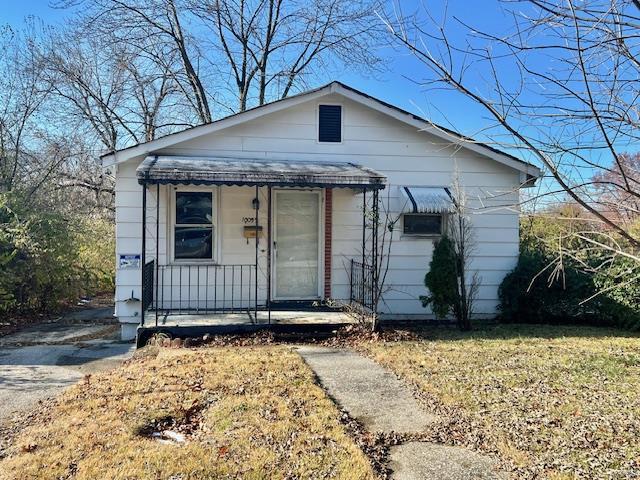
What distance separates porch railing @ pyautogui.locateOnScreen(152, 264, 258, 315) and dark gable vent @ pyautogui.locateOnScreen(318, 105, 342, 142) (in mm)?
2898

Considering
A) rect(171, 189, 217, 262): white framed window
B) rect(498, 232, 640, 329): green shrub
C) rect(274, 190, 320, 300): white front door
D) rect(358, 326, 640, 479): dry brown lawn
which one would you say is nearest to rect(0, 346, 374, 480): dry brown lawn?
rect(358, 326, 640, 479): dry brown lawn

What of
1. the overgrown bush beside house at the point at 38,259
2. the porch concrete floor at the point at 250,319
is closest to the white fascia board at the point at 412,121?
the porch concrete floor at the point at 250,319

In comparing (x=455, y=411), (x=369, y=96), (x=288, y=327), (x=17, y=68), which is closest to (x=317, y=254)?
(x=288, y=327)

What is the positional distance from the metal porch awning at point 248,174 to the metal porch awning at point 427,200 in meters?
1.31

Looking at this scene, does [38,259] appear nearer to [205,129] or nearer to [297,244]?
[205,129]

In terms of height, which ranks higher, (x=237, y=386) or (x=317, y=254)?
(x=317, y=254)

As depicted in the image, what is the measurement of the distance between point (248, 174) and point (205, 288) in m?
2.61

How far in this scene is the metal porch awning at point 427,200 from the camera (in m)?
9.40

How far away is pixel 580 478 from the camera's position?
3449 millimetres

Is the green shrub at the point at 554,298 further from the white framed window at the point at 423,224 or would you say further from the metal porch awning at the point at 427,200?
the metal porch awning at the point at 427,200

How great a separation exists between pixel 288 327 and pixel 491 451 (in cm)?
472

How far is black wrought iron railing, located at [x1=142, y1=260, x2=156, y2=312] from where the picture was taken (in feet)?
26.1

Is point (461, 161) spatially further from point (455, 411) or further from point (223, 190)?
point (455, 411)

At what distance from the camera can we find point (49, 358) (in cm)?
740
